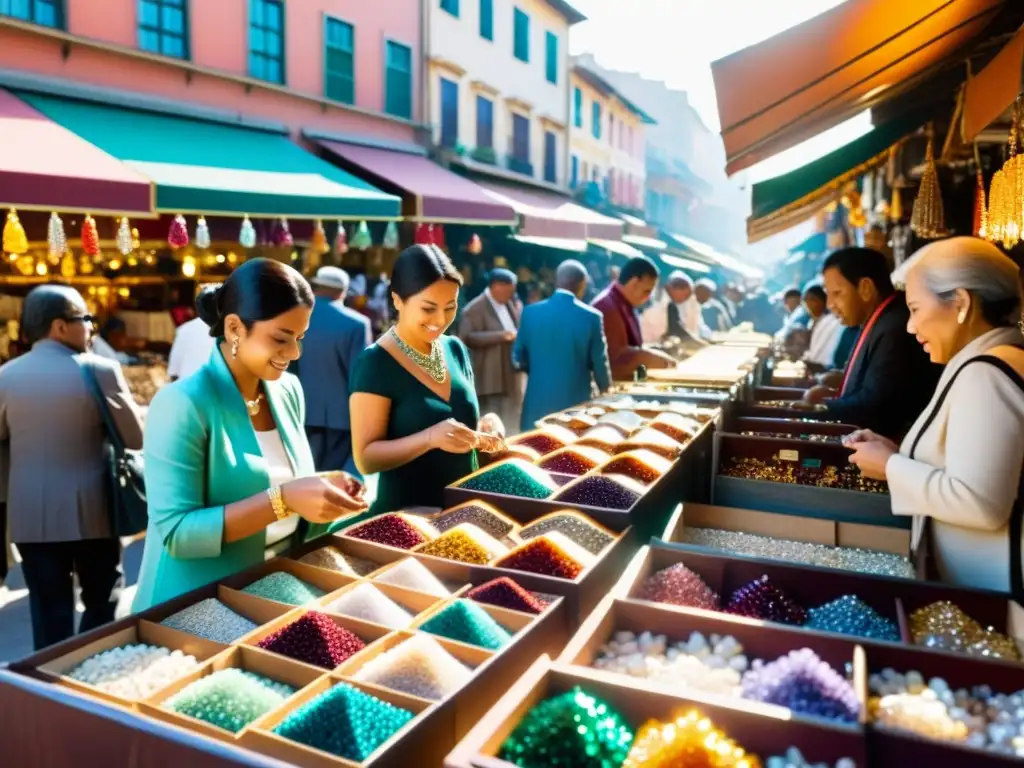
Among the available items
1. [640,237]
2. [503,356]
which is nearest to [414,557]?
[503,356]

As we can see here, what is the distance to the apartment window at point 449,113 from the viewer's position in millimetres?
15414

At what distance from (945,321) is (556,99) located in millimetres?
20703

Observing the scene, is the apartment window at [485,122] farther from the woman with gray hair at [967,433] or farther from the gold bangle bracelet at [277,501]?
the gold bangle bracelet at [277,501]

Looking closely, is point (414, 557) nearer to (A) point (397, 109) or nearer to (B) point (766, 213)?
(B) point (766, 213)

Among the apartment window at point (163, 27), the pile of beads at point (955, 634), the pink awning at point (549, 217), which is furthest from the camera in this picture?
the pink awning at point (549, 217)

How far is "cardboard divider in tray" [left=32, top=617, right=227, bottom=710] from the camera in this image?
1.40 metres

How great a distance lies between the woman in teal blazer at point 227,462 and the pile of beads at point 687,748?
902mm

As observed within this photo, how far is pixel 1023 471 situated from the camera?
188 centimetres

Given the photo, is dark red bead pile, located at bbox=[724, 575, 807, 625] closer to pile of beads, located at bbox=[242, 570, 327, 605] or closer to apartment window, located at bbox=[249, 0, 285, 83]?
pile of beads, located at bbox=[242, 570, 327, 605]

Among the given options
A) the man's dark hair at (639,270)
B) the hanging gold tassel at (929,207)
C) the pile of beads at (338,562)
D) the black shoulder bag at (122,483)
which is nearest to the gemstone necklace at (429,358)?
the pile of beads at (338,562)

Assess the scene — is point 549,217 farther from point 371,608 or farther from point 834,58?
point 371,608

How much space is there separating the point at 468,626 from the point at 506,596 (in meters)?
0.15

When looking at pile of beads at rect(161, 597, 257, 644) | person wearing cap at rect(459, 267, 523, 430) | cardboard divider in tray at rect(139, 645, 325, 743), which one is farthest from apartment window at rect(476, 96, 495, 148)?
cardboard divider in tray at rect(139, 645, 325, 743)

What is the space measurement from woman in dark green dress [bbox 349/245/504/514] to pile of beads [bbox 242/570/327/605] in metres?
0.80
